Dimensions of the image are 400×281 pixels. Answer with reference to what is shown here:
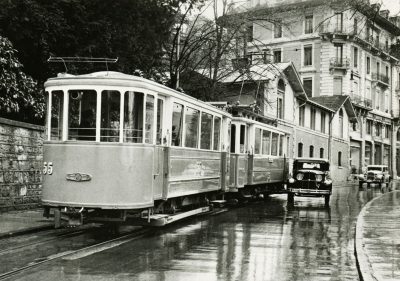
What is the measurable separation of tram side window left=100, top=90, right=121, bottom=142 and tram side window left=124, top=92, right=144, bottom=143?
16 cm

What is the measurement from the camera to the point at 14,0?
51.4 ft

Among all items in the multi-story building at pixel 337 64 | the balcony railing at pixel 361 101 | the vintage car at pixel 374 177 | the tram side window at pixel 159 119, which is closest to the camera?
the tram side window at pixel 159 119

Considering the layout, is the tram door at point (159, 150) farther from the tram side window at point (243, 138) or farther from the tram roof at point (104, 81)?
the tram side window at point (243, 138)

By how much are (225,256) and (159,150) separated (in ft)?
10.7

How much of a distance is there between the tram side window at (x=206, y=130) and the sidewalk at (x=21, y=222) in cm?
453

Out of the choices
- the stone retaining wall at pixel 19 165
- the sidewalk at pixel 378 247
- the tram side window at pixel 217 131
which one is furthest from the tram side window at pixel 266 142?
the stone retaining wall at pixel 19 165

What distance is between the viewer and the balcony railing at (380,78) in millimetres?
61763

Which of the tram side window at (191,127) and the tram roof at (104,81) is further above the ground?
the tram roof at (104,81)

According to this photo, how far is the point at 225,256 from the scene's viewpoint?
9477mm

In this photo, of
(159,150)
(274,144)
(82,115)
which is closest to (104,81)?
(82,115)

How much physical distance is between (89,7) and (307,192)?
1103 centimetres

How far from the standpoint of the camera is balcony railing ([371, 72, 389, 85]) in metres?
61.8

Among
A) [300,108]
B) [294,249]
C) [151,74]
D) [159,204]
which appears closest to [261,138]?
[151,74]

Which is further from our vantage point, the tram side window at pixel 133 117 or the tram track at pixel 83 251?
the tram side window at pixel 133 117
